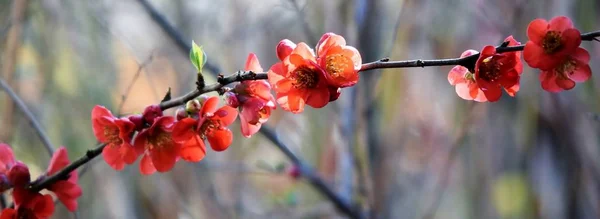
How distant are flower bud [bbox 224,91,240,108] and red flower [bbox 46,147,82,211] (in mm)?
290

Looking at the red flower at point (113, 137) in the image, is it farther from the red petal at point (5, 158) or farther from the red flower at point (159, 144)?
the red petal at point (5, 158)

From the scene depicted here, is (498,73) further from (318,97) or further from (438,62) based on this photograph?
(318,97)

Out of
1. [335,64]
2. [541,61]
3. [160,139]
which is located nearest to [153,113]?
[160,139]

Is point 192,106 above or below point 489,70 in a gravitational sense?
above

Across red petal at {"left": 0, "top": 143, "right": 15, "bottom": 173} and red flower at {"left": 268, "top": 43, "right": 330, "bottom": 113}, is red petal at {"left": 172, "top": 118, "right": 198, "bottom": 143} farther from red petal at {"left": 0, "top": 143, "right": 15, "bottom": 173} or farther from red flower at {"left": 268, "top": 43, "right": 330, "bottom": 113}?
red petal at {"left": 0, "top": 143, "right": 15, "bottom": 173}

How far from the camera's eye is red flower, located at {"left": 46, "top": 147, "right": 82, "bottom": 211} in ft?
2.77

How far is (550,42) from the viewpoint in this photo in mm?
691

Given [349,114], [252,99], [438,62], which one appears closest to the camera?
[438,62]

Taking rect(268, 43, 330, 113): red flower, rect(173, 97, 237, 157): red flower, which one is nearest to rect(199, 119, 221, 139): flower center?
rect(173, 97, 237, 157): red flower

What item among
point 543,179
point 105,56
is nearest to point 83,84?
point 105,56

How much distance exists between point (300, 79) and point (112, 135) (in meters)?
0.28

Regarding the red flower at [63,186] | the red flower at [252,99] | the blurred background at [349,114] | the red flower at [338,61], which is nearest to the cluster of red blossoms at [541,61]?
the red flower at [338,61]

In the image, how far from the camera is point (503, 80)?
71 centimetres

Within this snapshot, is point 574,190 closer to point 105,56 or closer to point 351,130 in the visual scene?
point 351,130
